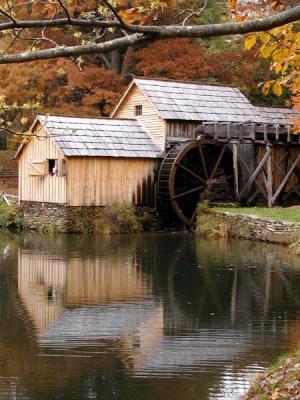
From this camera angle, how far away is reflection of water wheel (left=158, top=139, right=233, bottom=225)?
2575 centimetres

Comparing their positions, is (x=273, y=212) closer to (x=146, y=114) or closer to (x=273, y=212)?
(x=273, y=212)

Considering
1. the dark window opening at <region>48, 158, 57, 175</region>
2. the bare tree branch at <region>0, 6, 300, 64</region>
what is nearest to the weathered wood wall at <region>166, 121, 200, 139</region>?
the dark window opening at <region>48, 158, 57, 175</region>

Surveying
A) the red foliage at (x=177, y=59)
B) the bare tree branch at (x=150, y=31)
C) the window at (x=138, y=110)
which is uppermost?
the red foliage at (x=177, y=59)

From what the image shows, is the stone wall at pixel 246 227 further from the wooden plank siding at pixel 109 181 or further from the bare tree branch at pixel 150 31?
the bare tree branch at pixel 150 31

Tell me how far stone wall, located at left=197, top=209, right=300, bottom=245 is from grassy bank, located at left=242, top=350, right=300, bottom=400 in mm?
12690

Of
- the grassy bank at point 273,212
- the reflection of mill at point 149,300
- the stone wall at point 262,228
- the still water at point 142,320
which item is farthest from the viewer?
the grassy bank at point 273,212

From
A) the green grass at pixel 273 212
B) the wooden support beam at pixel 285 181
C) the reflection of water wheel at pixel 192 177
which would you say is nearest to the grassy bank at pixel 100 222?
the reflection of water wheel at pixel 192 177

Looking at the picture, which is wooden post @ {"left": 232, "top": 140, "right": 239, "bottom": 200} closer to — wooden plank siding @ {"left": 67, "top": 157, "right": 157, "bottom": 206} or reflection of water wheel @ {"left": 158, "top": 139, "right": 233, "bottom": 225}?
reflection of water wheel @ {"left": 158, "top": 139, "right": 233, "bottom": 225}

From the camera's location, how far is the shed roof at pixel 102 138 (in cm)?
2491

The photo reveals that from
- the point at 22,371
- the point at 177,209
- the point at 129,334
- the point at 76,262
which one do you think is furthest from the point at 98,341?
the point at 177,209

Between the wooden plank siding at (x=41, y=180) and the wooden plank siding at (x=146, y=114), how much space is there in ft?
12.2

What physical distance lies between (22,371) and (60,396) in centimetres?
99

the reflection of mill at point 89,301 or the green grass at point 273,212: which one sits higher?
the green grass at point 273,212

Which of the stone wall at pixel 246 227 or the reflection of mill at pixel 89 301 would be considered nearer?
the reflection of mill at pixel 89 301
